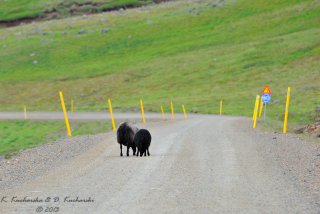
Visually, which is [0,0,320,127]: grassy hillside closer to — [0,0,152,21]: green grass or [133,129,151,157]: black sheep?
[0,0,152,21]: green grass

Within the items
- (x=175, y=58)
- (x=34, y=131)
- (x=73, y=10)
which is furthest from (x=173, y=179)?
(x=73, y=10)

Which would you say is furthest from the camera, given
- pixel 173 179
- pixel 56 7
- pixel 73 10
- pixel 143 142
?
pixel 56 7

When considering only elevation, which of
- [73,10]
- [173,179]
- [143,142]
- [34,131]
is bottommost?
[34,131]

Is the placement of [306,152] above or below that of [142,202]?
below

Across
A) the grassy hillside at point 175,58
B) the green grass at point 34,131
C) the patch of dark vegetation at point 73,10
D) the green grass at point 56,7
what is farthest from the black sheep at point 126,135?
the green grass at point 56,7

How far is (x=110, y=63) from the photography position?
305ft

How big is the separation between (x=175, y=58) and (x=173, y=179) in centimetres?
7421

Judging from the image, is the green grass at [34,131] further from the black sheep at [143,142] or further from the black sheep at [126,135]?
the black sheep at [143,142]

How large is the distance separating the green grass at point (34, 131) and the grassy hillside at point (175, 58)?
13626mm

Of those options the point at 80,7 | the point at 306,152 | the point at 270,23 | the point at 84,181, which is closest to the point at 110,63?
the point at 270,23

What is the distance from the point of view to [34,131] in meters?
40.6

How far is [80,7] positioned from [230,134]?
413ft

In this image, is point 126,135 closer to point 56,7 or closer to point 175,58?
point 175,58

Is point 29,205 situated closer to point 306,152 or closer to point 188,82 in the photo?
point 306,152
